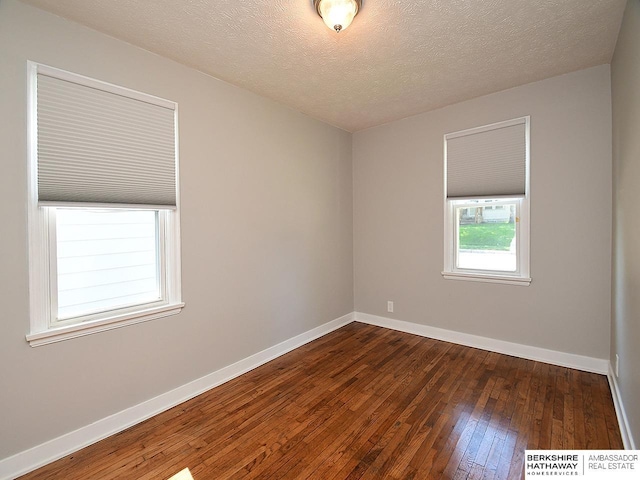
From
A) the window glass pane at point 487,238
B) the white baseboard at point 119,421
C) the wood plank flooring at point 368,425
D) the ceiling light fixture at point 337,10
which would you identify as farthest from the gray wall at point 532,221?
the ceiling light fixture at point 337,10

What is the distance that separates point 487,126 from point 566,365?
8.09ft

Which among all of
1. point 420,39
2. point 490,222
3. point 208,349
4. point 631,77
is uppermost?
point 420,39

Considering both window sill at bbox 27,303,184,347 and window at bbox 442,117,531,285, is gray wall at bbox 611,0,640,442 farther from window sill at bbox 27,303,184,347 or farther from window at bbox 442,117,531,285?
→ window sill at bbox 27,303,184,347

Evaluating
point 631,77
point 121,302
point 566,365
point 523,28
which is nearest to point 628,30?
point 631,77

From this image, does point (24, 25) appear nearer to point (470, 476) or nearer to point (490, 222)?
point (470, 476)

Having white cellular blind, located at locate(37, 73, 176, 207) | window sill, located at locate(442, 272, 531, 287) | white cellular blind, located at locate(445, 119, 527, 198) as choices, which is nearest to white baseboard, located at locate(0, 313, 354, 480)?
white cellular blind, located at locate(37, 73, 176, 207)

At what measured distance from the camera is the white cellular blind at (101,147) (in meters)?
1.80

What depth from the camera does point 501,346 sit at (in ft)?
10.3

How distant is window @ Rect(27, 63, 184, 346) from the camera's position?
178 centimetres

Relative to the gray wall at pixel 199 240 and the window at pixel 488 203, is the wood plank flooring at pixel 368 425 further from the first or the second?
the window at pixel 488 203

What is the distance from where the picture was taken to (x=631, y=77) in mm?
1759

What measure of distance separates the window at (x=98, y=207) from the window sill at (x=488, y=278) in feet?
9.47
